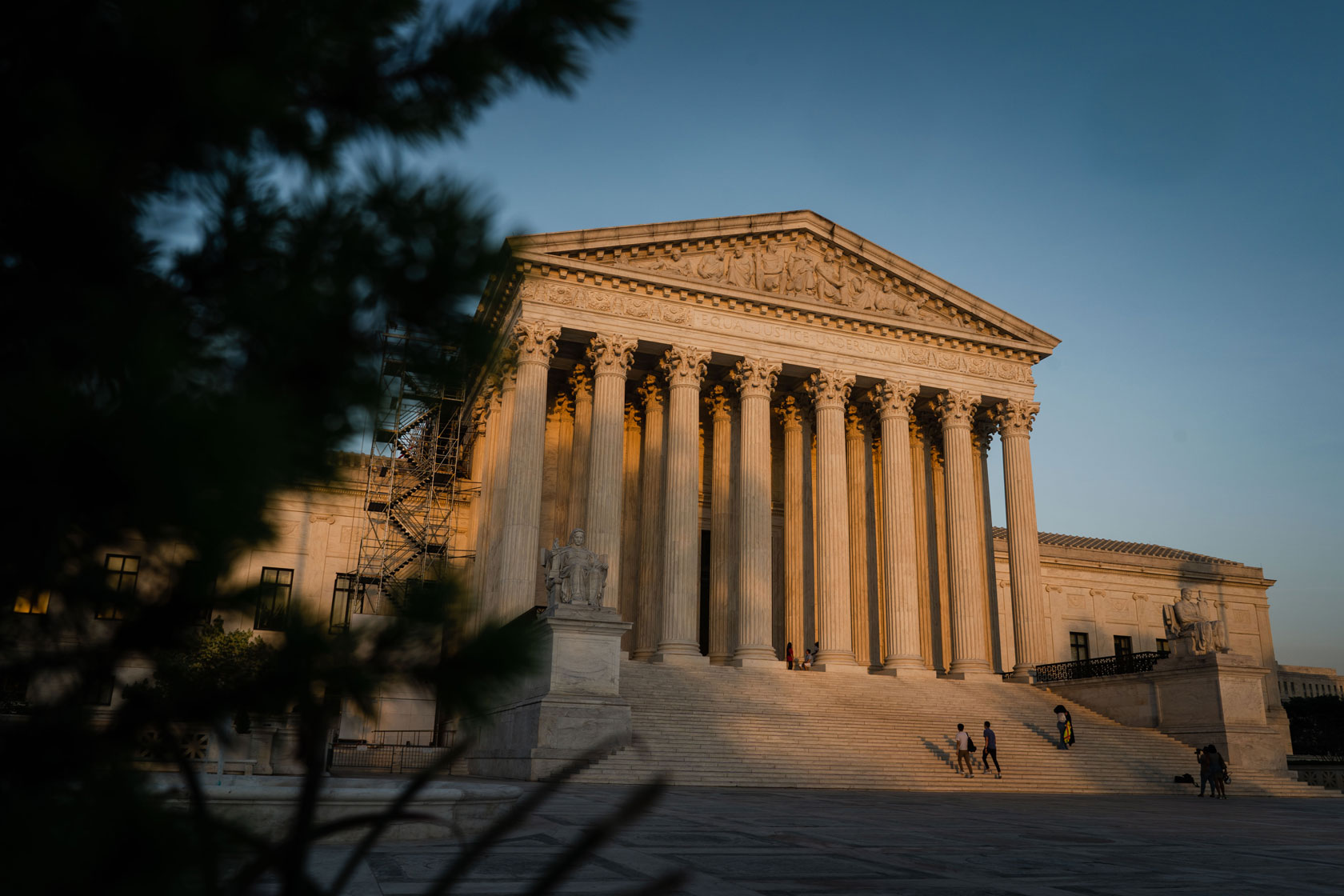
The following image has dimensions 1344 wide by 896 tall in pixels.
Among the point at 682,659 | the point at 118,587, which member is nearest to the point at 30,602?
the point at 118,587

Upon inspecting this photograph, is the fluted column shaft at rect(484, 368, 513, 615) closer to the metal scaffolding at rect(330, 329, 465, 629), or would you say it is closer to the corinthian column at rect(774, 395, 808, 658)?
the metal scaffolding at rect(330, 329, 465, 629)

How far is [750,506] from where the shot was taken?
31.4 metres

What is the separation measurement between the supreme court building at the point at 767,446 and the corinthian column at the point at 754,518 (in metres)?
0.08

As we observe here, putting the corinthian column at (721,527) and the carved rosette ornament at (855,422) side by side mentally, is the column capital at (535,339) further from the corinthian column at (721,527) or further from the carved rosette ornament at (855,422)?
the carved rosette ornament at (855,422)

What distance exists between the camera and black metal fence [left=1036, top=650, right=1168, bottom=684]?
29469 mm

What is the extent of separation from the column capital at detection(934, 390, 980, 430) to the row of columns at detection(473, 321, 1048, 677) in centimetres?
5

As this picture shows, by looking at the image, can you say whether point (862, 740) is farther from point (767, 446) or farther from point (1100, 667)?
point (767, 446)

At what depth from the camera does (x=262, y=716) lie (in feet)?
5.77

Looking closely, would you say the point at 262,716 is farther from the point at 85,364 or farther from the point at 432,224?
the point at 432,224

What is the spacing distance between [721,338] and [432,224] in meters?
30.8

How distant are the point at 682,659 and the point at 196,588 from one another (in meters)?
28.1

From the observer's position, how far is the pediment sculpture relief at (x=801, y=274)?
31984 millimetres

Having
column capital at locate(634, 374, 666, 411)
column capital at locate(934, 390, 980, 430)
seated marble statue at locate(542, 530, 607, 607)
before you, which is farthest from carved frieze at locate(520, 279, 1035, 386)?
seated marble statue at locate(542, 530, 607, 607)

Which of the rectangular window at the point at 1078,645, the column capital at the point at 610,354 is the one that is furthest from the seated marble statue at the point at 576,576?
the rectangular window at the point at 1078,645
